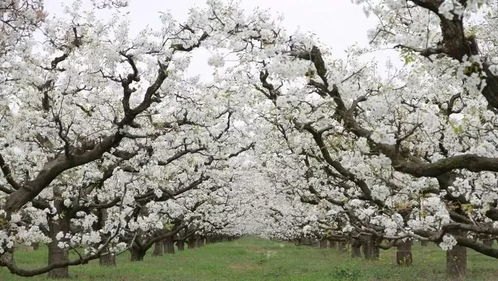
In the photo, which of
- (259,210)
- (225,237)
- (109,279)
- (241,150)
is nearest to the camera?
(241,150)

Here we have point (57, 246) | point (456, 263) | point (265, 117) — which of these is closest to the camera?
point (265, 117)

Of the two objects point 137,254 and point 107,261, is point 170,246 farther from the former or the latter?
point 107,261

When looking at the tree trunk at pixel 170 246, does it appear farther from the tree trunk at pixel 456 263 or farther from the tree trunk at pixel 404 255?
the tree trunk at pixel 456 263

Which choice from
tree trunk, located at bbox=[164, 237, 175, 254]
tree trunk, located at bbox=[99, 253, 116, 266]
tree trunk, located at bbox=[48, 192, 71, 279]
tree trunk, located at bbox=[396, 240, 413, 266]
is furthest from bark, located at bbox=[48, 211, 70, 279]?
tree trunk, located at bbox=[164, 237, 175, 254]

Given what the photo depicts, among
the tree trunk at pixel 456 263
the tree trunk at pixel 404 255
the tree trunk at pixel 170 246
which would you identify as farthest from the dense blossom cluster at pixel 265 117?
the tree trunk at pixel 170 246

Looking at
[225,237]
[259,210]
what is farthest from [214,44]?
[225,237]

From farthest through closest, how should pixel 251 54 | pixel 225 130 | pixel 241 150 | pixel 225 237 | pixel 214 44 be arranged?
pixel 225 237 → pixel 241 150 → pixel 225 130 → pixel 214 44 → pixel 251 54

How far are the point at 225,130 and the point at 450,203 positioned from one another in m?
8.07

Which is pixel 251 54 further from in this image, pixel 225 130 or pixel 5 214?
pixel 225 130

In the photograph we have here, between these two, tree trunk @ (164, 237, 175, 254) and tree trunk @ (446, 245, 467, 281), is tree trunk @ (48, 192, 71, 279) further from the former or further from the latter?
tree trunk @ (164, 237, 175, 254)

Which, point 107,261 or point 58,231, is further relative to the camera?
point 107,261

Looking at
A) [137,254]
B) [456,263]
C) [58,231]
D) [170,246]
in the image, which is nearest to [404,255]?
[456,263]

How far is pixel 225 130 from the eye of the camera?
19609 mm

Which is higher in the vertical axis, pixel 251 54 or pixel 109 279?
pixel 251 54
